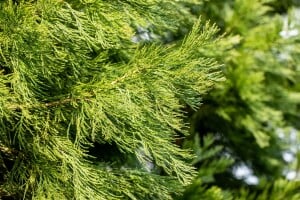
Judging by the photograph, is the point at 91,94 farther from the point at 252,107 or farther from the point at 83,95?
the point at 252,107

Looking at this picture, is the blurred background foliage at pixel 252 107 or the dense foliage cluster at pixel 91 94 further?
the blurred background foliage at pixel 252 107

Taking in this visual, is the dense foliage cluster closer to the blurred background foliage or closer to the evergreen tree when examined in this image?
the evergreen tree

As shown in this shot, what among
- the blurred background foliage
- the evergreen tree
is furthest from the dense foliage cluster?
the blurred background foliage

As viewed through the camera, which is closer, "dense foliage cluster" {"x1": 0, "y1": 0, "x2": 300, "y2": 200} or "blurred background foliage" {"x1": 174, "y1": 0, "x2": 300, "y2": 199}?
"dense foliage cluster" {"x1": 0, "y1": 0, "x2": 300, "y2": 200}

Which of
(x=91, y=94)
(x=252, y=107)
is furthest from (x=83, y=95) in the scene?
(x=252, y=107)

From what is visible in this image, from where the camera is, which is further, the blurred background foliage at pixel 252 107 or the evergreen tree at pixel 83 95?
the blurred background foliage at pixel 252 107

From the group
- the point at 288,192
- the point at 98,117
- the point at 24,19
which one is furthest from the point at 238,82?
the point at 24,19

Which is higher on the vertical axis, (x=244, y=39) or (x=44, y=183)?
(x=244, y=39)

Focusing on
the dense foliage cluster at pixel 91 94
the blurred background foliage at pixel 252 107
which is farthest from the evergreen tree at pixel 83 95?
the blurred background foliage at pixel 252 107

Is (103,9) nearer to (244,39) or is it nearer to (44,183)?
(44,183)

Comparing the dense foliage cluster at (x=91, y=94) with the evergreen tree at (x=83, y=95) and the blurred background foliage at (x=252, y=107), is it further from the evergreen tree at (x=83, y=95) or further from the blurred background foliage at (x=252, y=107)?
the blurred background foliage at (x=252, y=107)

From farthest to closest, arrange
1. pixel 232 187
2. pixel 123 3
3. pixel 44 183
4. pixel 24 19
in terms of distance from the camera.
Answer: pixel 232 187
pixel 123 3
pixel 44 183
pixel 24 19
